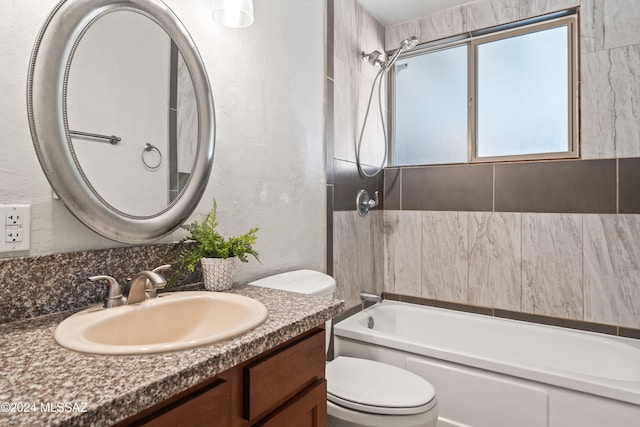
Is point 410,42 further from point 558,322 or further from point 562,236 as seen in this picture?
point 558,322

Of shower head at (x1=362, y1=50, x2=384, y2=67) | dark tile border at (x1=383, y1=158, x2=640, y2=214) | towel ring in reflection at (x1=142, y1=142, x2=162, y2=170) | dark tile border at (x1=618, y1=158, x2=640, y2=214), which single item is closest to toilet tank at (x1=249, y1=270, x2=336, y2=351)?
towel ring in reflection at (x1=142, y1=142, x2=162, y2=170)

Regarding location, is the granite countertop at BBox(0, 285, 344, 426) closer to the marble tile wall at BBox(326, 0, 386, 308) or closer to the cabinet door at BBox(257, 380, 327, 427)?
the cabinet door at BBox(257, 380, 327, 427)

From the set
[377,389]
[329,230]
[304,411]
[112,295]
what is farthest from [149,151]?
[377,389]

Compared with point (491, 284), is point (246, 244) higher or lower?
higher

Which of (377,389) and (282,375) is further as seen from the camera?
(377,389)

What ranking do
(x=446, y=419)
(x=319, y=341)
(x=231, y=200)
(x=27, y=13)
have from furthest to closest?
1. (x=446, y=419)
2. (x=231, y=200)
3. (x=319, y=341)
4. (x=27, y=13)

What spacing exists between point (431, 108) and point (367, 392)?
2037 millimetres

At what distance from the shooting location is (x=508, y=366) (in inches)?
64.2

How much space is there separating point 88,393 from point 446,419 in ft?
5.80

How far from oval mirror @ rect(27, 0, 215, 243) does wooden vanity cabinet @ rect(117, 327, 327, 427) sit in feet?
1.89

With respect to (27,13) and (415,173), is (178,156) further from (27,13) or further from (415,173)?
(415,173)

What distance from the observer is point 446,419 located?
1.81 metres

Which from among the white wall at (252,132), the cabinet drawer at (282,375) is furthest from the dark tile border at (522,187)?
the cabinet drawer at (282,375)

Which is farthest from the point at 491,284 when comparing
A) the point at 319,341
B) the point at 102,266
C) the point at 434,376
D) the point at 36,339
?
the point at 36,339
